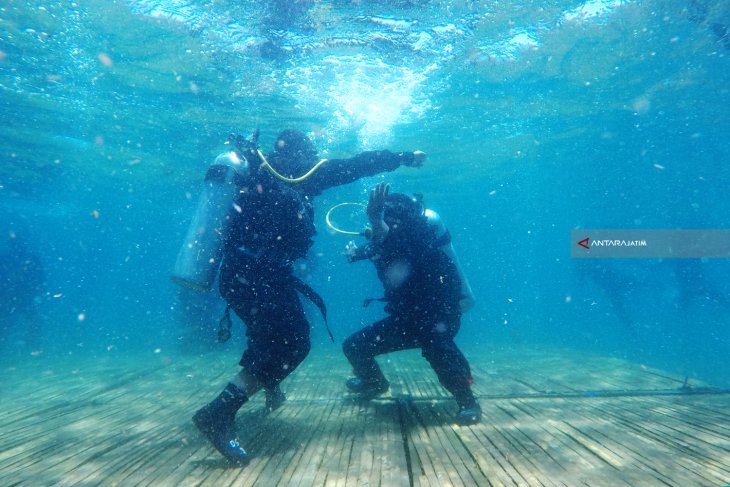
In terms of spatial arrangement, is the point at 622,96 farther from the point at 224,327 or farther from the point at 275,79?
the point at 224,327

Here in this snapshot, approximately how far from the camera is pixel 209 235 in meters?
4.09

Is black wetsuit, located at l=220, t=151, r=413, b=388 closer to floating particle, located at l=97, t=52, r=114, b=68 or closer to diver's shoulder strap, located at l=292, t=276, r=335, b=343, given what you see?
diver's shoulder strap, located at l=292, t=276, r=335, b=343

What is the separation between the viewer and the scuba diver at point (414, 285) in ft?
15.0

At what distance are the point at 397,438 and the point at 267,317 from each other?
1.81 m

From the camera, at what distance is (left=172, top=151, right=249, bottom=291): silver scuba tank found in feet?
13.4

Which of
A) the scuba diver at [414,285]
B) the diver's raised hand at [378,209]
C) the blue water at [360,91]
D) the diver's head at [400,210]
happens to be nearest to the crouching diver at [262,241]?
the diver's raised hand at [378,209]

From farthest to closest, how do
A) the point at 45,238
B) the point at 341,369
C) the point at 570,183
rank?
1. the point at 45,238
2. the point at 570,183
3. the point at 341,369

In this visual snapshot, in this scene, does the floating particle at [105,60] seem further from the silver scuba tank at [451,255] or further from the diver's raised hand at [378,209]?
the silver scuba tank at [451,255]

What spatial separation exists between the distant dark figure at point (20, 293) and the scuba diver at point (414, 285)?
2314 cm

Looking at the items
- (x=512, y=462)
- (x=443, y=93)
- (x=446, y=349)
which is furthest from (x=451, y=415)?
(x=443, y=93)

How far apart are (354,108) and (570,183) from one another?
29590mm

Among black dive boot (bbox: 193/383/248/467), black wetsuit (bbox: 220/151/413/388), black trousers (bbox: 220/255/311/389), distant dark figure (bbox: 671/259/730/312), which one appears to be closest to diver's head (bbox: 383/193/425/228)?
black wetsuit (bbox: 220/151/413/388)

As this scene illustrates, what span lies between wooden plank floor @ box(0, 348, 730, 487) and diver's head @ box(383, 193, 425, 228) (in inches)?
95.4

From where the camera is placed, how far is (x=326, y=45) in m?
11.7
